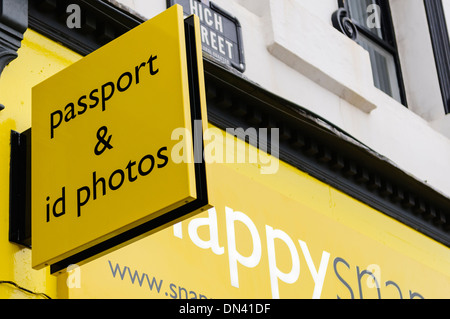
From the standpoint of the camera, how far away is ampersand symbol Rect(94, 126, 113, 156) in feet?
18.1

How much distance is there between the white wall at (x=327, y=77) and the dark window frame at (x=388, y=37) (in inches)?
25.4

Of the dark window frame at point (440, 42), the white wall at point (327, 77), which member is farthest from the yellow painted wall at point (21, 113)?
the dark window frame at point (440, 42)

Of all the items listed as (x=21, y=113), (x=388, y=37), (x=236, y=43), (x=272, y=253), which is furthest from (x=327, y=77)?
(x=21, y=113)

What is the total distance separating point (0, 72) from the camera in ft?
19.9

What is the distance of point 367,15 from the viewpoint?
454 inches

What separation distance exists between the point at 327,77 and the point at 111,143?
13.0 ft

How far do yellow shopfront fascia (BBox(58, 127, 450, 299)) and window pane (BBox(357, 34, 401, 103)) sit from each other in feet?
7.83

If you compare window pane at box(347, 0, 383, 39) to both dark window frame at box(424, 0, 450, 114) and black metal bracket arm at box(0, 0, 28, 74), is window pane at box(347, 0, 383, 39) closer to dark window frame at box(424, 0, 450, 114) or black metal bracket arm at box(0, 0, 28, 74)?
dark window frame at box(424, 0, 450, 114)

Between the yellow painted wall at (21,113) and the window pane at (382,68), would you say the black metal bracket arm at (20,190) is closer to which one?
the yellow painted wall at (21,113)

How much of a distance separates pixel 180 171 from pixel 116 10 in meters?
2.14

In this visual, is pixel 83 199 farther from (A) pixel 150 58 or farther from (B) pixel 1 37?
(B) pixel 1 37

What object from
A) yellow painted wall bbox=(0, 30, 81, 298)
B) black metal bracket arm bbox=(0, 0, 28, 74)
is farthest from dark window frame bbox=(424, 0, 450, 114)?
black metal bracket arm bbox=(0, 0, 28, 74)

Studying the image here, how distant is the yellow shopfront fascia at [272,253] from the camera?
20.7 feet

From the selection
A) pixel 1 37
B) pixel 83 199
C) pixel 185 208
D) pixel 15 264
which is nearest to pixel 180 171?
pixel 185 208
